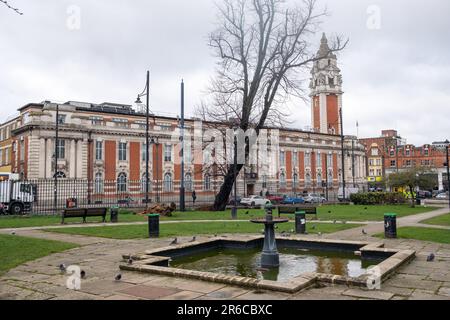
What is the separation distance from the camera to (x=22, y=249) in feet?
36.7

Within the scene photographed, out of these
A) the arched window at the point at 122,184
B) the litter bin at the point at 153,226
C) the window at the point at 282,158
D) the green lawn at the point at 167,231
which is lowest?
the green lawn at the point at 167,231

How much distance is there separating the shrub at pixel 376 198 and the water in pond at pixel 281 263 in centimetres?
2890

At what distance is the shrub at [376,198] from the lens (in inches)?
1512

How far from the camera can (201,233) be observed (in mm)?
15188

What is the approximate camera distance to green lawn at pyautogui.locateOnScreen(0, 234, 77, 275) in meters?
9.44

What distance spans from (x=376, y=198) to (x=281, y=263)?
31644 millimetres

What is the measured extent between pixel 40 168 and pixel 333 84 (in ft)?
184

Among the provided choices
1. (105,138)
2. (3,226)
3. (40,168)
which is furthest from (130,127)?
(3,226)

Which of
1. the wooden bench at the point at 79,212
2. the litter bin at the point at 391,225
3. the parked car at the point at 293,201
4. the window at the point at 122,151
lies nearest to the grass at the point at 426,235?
the litter bin at the point at 391,225

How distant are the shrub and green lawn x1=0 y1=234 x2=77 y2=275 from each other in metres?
32.2

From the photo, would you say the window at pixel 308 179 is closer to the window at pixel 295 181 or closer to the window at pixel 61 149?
the window at pixel 295 181

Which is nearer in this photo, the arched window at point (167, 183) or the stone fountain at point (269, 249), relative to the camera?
the stone fountain at point (269, 249)

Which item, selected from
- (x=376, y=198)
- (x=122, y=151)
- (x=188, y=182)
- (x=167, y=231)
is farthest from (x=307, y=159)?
(x=167, y=231)
